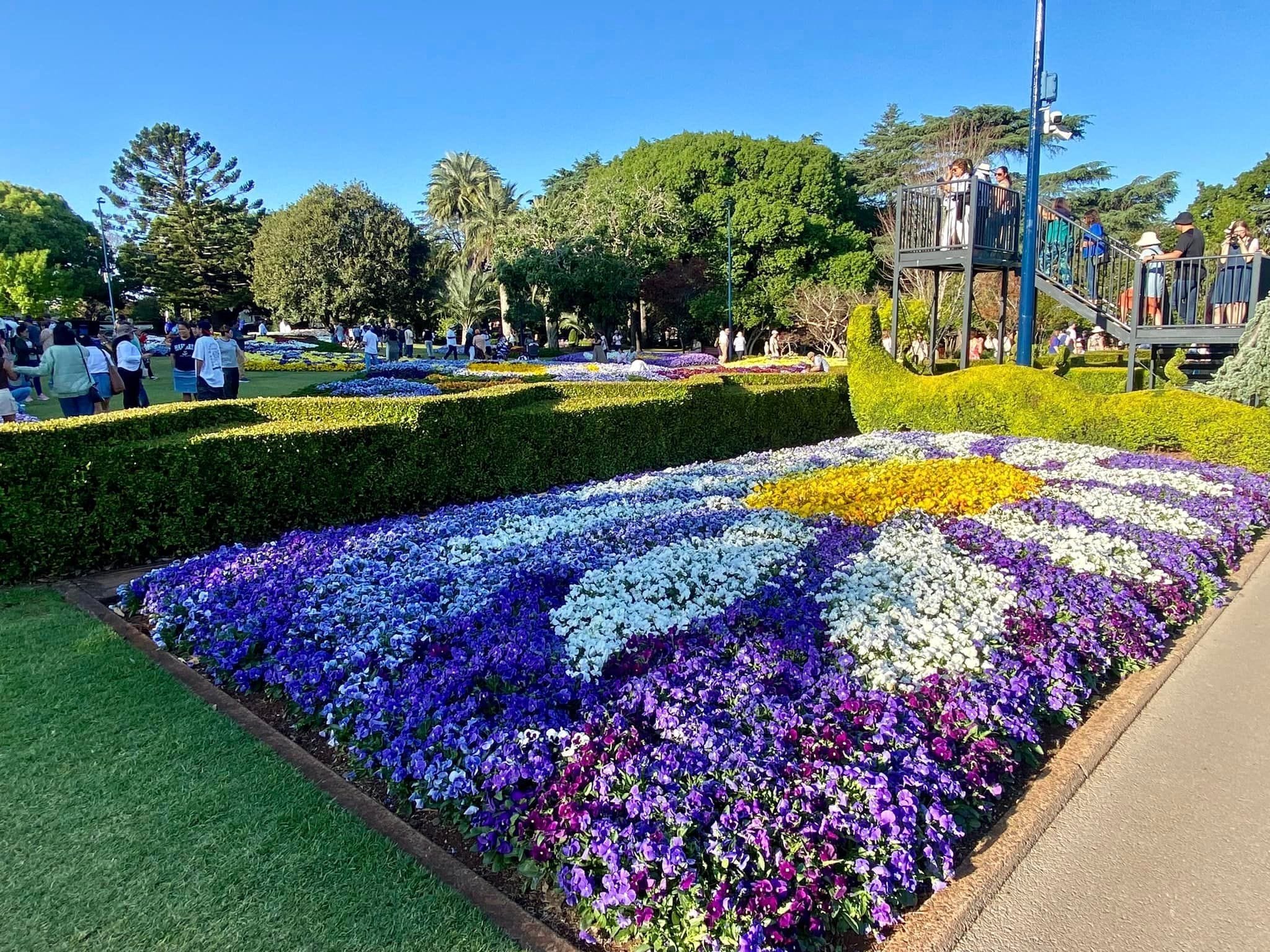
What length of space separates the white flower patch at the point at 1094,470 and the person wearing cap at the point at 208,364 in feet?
36.6

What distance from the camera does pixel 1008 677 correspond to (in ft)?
11.8

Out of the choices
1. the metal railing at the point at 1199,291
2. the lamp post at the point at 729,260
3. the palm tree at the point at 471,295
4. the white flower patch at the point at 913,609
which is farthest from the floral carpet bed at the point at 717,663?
the palm tree at the point at 471,295

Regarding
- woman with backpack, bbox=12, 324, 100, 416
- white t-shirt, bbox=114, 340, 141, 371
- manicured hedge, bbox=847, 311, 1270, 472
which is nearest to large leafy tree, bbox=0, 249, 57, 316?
white t-shirt, bbox=114, 340, 141, 371

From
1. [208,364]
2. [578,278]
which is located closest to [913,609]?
[208,364]

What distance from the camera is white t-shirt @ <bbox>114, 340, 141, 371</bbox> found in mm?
12281

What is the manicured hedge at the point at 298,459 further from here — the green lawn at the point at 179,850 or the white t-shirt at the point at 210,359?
the white t-shirt at the point at 210,359

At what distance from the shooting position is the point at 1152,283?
11672 mm

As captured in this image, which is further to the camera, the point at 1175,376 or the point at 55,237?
the point at 55,237

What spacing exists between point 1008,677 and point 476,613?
2.70 meters

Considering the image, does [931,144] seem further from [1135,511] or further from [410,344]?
[1135,511]

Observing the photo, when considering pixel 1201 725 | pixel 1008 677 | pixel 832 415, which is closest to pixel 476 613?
pixel 1008 677

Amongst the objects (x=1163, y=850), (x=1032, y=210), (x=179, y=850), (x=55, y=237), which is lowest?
(x=1163, y=850)

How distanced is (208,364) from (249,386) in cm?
775

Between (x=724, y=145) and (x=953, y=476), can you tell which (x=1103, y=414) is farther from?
(x=724, y=145)
